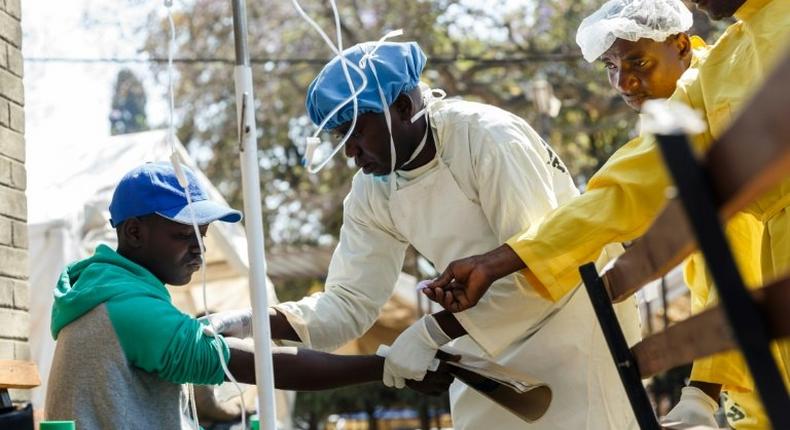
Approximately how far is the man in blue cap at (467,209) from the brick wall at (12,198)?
51.3 inches

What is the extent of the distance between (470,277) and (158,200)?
85 centimetres

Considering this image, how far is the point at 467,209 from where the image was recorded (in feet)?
11.0

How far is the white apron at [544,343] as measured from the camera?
10.6 ft

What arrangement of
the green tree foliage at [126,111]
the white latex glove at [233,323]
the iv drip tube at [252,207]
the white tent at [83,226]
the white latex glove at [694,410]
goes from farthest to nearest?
the green tree foliage at [126,111], the white tent at [83,226], the white latex glove at [233,323], the white latex glove at [694,410], the iv drip tube at [252,207]

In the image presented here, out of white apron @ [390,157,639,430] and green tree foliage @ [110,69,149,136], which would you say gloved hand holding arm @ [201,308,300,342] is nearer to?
white apron @ [390,157,639,430]

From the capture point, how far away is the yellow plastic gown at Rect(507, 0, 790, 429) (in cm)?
248

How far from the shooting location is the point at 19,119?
4406 mm

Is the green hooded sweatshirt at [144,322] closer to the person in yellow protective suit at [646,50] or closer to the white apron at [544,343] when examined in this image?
the white apron at [544,343]

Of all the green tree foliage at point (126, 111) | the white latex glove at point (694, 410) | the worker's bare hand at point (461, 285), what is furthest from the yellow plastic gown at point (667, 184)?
the green tree foliage at point (126, 111)

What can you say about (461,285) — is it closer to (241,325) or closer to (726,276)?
(241,325)

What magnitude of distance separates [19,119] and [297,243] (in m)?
12.7

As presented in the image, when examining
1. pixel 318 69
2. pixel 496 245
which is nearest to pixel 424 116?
pixel 496 245

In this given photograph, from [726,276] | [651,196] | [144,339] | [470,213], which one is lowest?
[726,276]

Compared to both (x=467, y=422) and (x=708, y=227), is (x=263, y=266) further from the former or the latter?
(x=708, y=227)
